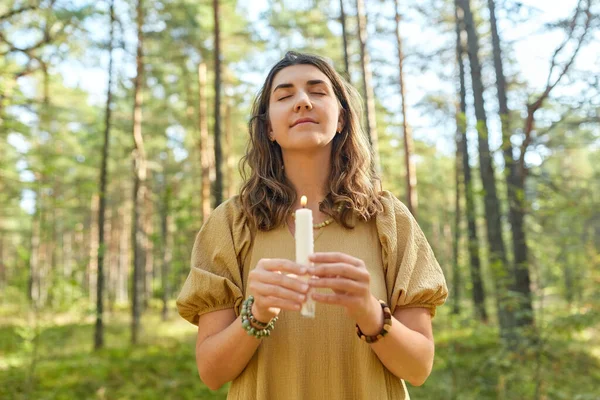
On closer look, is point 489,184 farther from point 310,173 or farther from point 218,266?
point 218,266

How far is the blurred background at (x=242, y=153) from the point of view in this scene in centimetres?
451

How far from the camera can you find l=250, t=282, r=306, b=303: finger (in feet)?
3.76

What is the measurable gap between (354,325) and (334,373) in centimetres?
16

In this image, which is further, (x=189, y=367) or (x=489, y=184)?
(x=189, y=367)

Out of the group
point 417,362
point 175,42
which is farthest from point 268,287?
point 175,42

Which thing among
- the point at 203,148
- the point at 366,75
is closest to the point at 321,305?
the point at 366,75

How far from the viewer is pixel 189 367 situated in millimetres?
9148

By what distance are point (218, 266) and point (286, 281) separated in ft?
1.64

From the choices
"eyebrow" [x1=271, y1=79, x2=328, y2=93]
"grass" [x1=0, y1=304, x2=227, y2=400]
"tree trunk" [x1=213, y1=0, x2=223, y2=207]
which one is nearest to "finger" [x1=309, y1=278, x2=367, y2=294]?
"eyebrow" [x1=271, y1=79, x2=328, y2=93]

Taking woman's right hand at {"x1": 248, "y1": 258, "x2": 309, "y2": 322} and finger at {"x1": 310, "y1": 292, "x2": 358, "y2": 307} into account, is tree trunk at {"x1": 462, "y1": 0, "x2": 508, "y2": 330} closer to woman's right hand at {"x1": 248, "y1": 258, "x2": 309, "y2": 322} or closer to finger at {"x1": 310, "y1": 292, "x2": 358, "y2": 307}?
finger at {"x1": 310, "y1": 292, "x2": 358, "y2": 307}

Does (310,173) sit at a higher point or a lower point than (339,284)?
higher

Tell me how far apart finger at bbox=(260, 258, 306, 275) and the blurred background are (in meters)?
2.44

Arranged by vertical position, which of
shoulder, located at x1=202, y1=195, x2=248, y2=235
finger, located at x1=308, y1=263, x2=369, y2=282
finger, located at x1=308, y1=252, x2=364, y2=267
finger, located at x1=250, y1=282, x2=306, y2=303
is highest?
shoulder, located at x1=202, y1=195, x2=248, y2=235

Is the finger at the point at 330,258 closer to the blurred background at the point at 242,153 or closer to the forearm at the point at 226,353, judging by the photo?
the forearm at the point at 226,353
